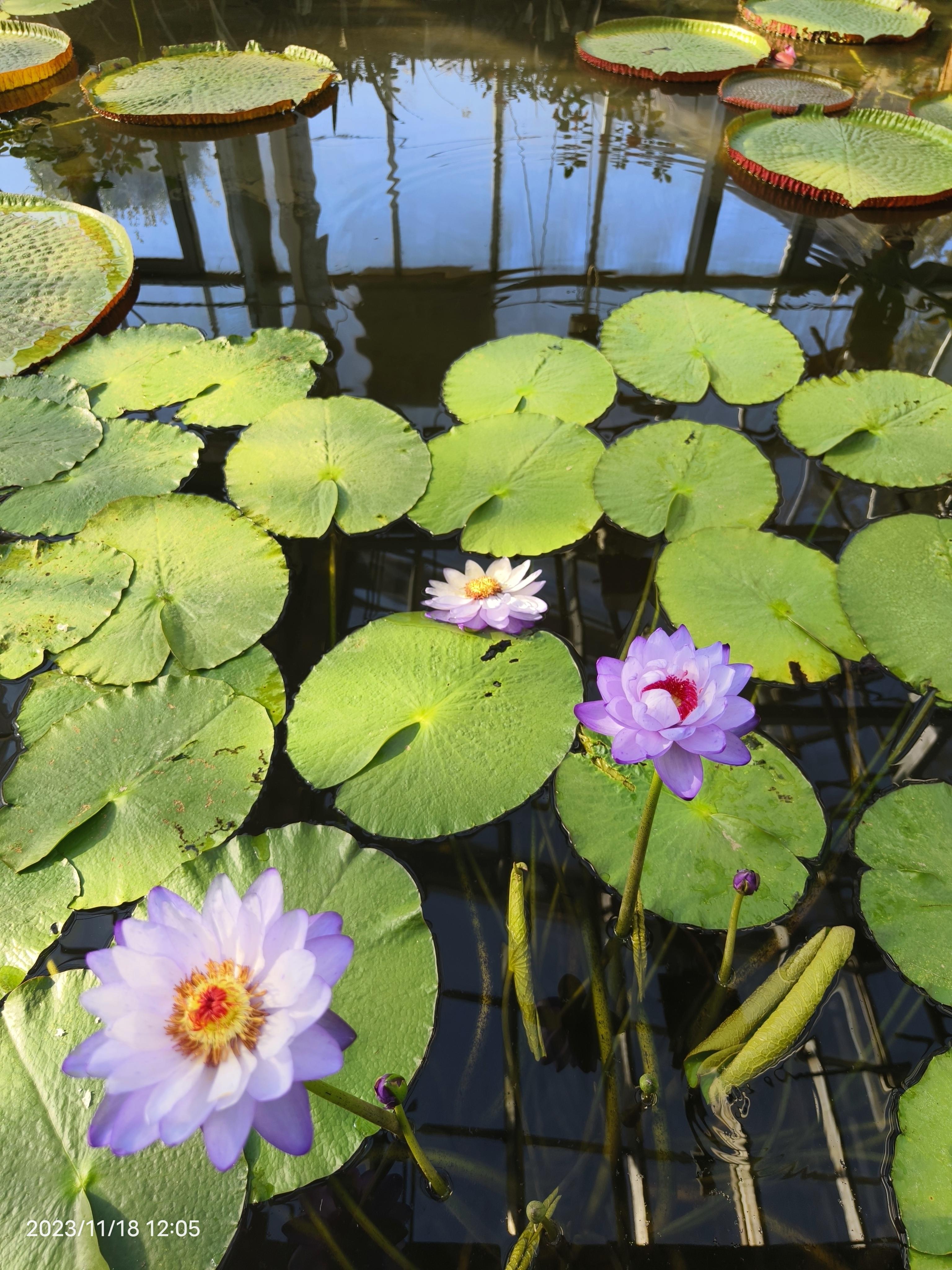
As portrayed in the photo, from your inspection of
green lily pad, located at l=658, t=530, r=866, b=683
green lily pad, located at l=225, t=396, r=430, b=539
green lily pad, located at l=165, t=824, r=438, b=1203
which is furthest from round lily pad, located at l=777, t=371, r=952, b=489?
green lily pad, located at l=165, t=824, r=438, b=1203

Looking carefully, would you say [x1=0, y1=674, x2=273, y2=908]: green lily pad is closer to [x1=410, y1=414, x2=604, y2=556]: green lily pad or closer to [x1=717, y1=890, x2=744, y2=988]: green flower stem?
[x1=410, y1=414, x2=604, y2=556]: green lily pad

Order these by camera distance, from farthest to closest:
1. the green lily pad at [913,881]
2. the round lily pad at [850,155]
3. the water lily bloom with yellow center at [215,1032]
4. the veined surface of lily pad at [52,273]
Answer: the round lily pad at [850,155] < the veined surface of lily pad at [52,273] < the green lily pad at [913,881] < the water lily bloom with yellow center at [215,1032]

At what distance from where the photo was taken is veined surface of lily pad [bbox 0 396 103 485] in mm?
2203

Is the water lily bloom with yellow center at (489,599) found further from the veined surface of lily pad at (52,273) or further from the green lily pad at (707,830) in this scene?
the veined surface of lily pad at (52,273)

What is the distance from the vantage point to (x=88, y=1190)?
1082mm

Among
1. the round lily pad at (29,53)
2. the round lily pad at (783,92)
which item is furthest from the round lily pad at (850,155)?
the round lily pad at (29,53)

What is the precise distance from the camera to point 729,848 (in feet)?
4.75

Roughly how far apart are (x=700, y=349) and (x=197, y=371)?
1.74m

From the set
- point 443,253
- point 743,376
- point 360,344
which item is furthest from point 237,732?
point 443,253

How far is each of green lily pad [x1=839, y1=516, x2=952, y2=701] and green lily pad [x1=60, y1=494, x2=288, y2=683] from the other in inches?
57.1

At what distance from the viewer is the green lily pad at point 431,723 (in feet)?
5.04

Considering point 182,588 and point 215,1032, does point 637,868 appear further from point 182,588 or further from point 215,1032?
point 182,588

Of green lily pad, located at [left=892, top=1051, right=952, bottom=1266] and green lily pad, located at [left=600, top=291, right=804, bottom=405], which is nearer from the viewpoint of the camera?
green lily pad, located at [left=892, top=1051, right=952, bottom=1266]

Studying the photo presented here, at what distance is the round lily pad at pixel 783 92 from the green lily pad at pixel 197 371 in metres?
3.14
